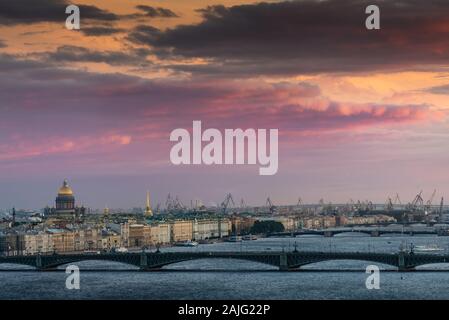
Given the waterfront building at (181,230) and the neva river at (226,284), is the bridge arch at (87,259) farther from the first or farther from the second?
the waterfront building at (181,230)

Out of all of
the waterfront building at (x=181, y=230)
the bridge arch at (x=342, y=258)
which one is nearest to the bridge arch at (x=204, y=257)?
the bridge arch at (x=342, y=258)

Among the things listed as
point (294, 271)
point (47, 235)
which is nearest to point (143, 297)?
point (294, 271)

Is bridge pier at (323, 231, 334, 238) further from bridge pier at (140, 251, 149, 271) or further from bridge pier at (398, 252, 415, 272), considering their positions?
bridge pier at (398, 252, 415, 272)

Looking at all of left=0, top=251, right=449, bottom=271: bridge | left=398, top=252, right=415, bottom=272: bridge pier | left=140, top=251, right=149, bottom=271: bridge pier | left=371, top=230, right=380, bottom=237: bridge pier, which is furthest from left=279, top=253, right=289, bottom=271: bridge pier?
left=371, top=230, right=380, bottom=237: bridge pier

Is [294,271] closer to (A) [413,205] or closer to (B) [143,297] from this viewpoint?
(B) [143,297]

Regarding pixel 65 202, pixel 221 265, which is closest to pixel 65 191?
pixel 65 202

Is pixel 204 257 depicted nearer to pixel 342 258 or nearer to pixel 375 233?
pixel 342 258
